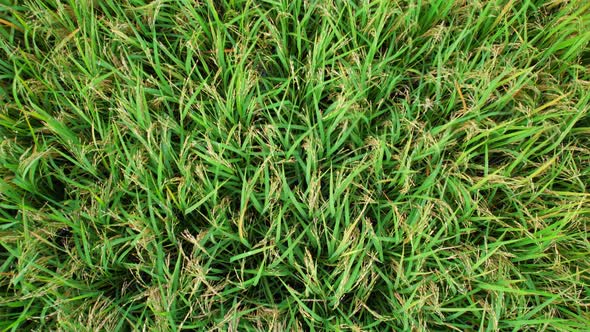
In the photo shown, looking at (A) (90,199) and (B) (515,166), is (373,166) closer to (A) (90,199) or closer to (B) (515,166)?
(B) (515,166)

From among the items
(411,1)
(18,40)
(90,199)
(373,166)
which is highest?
(411,1)

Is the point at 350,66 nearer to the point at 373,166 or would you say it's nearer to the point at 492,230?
the point at 373,166

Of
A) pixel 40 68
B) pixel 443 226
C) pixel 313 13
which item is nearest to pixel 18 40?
pixel 40 68

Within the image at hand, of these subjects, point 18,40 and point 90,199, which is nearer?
point 90,199

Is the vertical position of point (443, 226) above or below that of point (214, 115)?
below

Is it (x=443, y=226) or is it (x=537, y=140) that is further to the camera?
(x=537, y=140)

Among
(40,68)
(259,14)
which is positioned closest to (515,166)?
(259,14)
